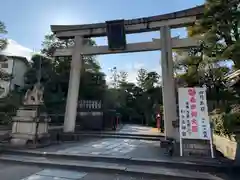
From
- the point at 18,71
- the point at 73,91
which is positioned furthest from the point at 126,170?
the point at 18,71

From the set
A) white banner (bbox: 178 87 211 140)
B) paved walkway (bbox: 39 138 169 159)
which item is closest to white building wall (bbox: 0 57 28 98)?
paved walkway (bbox: 39 138 169 159)

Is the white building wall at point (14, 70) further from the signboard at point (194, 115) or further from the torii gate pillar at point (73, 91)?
the signboard at point (194, 115)

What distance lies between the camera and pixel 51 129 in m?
8.30

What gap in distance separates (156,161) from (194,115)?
155cm

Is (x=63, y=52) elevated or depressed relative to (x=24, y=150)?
elevated

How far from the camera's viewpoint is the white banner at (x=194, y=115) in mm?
4945

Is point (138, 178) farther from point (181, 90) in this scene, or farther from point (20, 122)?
point (20, 122)

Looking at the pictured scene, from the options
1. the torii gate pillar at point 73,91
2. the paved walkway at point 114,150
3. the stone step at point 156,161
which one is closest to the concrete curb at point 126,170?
the stone step at point 156,161

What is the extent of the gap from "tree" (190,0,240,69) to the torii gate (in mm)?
1581

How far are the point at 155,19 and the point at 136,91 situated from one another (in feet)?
58.1

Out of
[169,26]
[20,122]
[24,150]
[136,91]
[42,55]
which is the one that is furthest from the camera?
[136,91]

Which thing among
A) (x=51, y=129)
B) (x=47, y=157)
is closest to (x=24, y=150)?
(x=47, y=157)

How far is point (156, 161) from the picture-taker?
479cm

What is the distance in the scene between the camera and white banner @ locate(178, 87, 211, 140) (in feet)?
16.2
